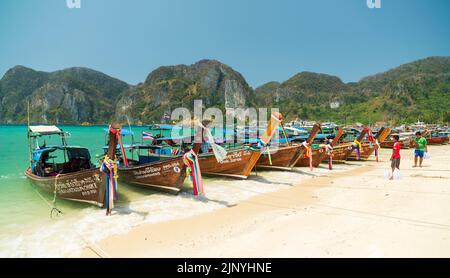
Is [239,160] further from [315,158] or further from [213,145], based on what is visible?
[315,158]

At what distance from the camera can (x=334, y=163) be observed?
17.0 metres

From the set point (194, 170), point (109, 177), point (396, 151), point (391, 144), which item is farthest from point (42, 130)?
point (391, 144)

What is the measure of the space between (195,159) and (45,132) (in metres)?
7.47

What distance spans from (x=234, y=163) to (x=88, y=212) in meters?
6.28

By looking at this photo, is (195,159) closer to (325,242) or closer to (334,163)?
(325,242)

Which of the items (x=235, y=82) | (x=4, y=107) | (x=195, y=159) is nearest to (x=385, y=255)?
(x=195, y=159)

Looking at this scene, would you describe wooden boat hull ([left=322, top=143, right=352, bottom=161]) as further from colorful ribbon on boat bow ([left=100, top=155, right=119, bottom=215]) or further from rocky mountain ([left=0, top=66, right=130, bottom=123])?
rocky mountain ([left=0, top=66, right=130, bottom=123])

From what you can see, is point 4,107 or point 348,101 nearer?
point 348,101

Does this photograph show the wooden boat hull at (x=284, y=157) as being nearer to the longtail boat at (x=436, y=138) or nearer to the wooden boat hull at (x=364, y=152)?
the wooden boat hull at (x=364, y=152)

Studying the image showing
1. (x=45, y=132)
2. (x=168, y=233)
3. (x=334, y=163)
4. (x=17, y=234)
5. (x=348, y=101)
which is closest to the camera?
(x=168, y=233)

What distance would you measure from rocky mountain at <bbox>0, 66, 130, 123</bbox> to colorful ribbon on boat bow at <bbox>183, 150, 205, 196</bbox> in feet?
546

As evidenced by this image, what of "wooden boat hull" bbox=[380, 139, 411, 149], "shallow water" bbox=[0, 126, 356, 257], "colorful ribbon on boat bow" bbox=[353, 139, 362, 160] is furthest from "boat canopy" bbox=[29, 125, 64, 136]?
"wooden boat hull" bbox=[380, 139, 411, 149]

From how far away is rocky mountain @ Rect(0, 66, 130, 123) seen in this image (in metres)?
154

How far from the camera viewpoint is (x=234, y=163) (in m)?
12.0
